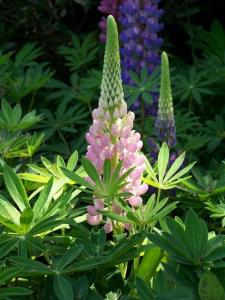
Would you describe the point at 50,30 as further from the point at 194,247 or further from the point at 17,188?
the point at 194,247

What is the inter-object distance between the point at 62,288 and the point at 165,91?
33.4 inches

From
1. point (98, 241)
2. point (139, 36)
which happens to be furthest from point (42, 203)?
point (139, 36)

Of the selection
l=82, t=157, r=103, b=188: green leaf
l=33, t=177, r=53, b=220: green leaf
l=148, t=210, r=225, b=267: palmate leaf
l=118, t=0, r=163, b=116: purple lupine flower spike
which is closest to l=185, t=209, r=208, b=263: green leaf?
l=148, t=210, r=225, b=267: palmate leaf

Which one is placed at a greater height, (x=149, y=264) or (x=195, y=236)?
(x=195, y=236)

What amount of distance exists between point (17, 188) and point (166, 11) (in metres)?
2.84

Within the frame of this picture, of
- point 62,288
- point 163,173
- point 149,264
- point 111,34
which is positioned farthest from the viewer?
point 163,173

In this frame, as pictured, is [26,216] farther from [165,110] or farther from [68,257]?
[165,110]

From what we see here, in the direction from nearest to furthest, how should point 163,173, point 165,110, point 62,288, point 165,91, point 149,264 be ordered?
point 62,288, point 149,264, point 163,173, point 165,91, point 165,110

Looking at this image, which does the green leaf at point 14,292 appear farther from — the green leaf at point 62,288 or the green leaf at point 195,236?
the green leaf at point 195,236

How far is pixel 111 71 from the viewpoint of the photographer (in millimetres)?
1923

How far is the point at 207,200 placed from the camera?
2.30 meters

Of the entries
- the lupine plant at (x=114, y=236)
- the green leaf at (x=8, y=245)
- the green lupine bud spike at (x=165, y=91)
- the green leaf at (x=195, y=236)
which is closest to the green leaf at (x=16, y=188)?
the lupine plant at (x=114, y=236)

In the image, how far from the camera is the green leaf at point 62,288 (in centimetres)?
171

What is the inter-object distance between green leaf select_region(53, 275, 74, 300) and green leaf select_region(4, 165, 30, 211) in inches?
11.8
